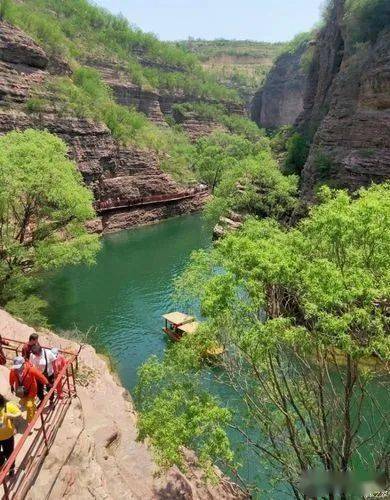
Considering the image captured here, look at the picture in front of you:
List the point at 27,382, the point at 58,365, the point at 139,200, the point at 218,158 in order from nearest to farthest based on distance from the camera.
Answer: the point at 27,382 → the point at 58,365 → the point at 139,200 → the point at 218,158

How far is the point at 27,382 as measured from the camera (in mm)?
9320

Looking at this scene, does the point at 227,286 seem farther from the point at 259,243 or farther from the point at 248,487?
the point at 248,487

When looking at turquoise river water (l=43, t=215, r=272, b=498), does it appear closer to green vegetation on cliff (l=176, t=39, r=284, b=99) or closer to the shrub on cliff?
the shrub on cliff

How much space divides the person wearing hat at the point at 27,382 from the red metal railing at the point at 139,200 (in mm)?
47553

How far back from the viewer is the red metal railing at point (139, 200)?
5681 centimetres

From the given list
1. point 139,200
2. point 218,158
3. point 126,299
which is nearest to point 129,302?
point 126,299

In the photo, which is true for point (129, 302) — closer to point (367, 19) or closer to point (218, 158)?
point (367, 19)

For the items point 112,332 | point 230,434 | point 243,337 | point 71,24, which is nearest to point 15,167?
point 112,332

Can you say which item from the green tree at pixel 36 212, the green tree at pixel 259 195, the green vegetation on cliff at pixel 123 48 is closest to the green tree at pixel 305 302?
the green tree at pixel 36 212

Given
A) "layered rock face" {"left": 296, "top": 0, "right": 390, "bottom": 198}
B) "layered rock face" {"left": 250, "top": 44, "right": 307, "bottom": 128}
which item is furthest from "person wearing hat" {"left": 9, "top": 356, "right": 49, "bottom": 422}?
"layered rock face" {"left": 250, "top": 44, "right": 307, "bottom": 128}

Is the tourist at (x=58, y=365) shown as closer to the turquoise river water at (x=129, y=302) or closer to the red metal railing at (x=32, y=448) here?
the red metal railing at (x=32, y=448)

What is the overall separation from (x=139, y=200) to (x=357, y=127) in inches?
1295

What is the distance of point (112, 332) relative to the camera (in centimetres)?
2677

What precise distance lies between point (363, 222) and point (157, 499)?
863 cm
